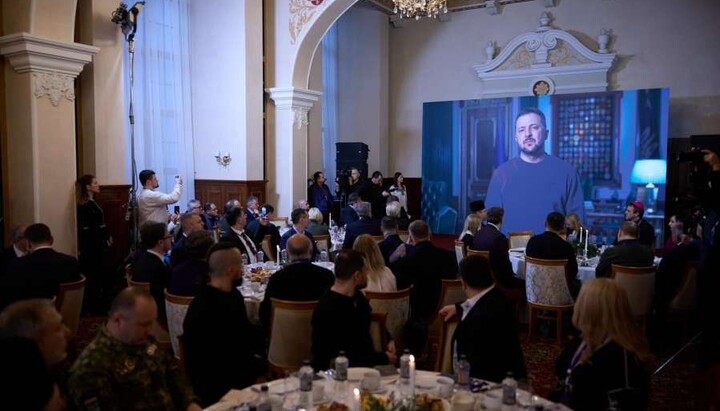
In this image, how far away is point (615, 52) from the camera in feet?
38.9

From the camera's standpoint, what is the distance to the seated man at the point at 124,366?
2336 mm

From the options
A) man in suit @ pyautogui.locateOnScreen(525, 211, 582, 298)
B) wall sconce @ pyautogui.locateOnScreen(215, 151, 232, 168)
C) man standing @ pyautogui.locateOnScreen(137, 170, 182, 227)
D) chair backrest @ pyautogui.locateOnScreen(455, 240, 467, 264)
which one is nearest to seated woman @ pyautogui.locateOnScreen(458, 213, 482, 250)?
chair backrest @ pyautogui.locateOnScreen(455, 240, 467, 264)

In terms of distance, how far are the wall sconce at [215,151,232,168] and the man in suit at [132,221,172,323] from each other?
5.10m

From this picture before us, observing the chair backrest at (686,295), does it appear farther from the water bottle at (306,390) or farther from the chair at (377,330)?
the water bottle at (306,390)

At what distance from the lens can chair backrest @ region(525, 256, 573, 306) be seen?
5574 mm

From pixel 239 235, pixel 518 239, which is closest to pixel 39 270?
pixel 239 235

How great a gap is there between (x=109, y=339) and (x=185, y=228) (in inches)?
133

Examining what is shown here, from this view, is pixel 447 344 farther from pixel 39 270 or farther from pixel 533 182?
pixel 533 182

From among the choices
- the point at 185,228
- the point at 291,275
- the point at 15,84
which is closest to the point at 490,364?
the point at 291,275

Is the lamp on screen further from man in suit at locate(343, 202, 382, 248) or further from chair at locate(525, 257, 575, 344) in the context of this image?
man in suit at locate(343, 202, 382, 248)

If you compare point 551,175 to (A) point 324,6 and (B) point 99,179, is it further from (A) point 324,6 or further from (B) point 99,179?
(B) point 99,179

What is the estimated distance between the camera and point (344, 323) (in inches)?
126

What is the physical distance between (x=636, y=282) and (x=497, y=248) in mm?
1372

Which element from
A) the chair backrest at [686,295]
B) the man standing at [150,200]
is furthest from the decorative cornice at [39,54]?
the chair backrest at [686,295]
